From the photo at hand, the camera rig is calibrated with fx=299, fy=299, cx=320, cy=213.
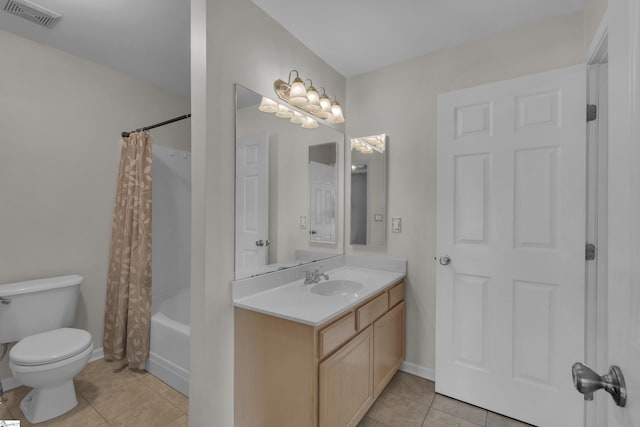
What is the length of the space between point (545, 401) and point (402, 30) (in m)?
2.46

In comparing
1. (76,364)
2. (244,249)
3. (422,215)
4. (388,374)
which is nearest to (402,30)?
(422,215)

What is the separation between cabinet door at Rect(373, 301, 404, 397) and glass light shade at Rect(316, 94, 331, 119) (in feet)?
4.95

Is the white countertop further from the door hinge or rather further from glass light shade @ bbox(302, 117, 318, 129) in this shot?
the door hinge

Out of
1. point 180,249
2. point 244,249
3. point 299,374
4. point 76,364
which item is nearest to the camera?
point 299,374

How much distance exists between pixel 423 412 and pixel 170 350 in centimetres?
178

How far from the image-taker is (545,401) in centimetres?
174

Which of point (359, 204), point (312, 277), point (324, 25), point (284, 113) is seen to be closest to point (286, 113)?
point (284, 113)

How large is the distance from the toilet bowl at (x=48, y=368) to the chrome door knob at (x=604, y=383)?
2377mm

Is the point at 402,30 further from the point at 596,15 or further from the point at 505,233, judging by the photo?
the point at 505,233

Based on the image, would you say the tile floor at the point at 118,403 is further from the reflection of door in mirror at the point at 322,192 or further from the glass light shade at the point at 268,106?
the glass light shade at the point at 268,106

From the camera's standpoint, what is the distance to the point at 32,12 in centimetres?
183

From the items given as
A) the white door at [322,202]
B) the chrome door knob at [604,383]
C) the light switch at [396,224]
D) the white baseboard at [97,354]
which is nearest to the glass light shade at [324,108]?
the white door at [322,202]

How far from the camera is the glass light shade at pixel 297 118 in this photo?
2104mm

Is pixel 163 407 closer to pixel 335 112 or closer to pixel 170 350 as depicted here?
pixel 170 350
